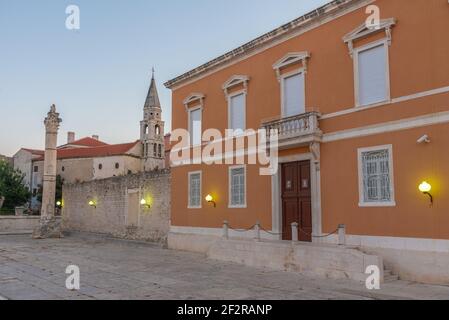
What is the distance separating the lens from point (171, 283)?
10.7 metres

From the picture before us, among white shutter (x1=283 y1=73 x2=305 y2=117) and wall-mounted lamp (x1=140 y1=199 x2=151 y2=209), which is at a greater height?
white shutter (x1=283 y1=73 x2=305 y2=117)

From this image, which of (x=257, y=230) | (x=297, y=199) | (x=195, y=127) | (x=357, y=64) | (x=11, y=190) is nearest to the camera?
(x=357, y=64)

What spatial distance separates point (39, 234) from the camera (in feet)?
89.8

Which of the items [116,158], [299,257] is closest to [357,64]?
[299,257]

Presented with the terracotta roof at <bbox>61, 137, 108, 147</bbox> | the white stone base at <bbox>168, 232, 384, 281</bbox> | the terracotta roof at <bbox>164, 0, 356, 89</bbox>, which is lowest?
the white stone base at <bbox>168, 232, 384, 281</bbox>

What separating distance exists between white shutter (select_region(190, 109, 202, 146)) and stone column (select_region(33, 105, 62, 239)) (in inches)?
530

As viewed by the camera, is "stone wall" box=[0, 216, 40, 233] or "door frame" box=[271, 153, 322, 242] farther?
"stone wall" box=[0, 216, 40, 233]

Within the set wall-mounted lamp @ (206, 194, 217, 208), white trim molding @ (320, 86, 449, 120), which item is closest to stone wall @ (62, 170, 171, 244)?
wall-mounted lamp @ (206, 194, 217, 208)

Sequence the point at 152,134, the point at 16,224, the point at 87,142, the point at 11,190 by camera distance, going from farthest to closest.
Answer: the point at 87,142 < the point at 152,134 < the point at 11,190 < the point at 16,224

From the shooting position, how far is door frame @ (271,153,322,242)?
13305 millimetres

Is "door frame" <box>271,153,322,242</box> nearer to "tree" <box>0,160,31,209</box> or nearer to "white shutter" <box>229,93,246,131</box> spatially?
"white shutter" <box>229,93,246,131</box>

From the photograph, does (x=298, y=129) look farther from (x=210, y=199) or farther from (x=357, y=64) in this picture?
(x=210, y=199)

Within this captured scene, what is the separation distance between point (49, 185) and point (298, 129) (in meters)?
20.2

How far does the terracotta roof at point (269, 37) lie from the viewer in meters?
13.1
